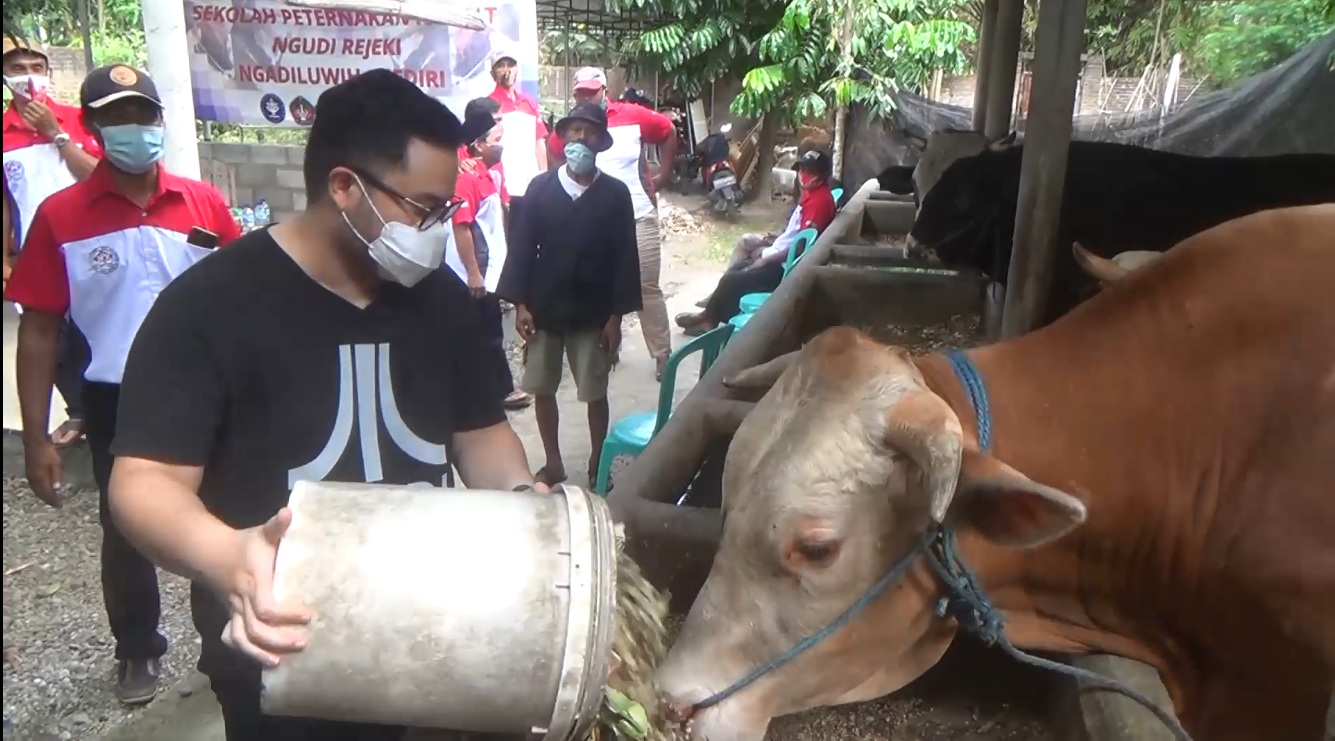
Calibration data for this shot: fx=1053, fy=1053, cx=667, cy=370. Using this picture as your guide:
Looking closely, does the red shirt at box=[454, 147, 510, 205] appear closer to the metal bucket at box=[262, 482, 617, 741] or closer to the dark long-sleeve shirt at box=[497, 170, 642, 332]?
the dark long-sleeve shirt at box=[497, 170, 642, 332]

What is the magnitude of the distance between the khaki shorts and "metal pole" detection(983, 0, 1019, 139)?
4784 millimetres

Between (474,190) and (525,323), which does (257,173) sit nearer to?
(474,190)

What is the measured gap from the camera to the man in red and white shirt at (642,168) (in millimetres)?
7441

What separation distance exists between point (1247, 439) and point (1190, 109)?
25.9 feet

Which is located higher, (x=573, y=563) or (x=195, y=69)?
(x=195, y=69)

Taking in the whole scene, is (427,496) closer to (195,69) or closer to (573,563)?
(573,563)

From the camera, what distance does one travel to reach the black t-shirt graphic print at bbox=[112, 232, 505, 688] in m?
1.75

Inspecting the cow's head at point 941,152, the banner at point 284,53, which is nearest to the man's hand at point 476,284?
the banner at point 284,53

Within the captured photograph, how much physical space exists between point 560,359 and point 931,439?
4055mm

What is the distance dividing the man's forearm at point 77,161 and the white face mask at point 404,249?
112 inches

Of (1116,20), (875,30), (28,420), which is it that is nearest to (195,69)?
(28,420)

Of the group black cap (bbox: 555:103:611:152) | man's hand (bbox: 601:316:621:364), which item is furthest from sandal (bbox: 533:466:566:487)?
black cap (bbox: 555:103:611:152)

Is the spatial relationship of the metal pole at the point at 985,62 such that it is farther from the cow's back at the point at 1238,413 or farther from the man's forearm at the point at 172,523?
the man's forearm at the point at 172,523

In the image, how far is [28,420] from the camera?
10.2 ft
